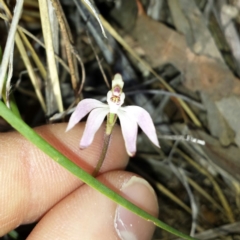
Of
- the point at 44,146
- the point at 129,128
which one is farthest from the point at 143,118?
the point at 44,146

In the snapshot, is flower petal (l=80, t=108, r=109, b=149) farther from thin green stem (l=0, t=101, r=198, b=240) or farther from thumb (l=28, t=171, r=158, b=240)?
thumb (l=28, t=171, r=158, b=240)

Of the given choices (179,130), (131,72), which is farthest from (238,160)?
(131,72)

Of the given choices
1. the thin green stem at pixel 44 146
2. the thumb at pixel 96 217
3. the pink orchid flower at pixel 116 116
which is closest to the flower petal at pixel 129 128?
the pink orchid flower at pixel 116 116

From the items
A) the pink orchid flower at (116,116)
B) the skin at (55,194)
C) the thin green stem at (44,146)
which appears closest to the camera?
the thin green stem at (44,146)

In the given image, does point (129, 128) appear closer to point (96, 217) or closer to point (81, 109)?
point (81, 109)

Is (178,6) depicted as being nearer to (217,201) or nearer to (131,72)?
(131,72)

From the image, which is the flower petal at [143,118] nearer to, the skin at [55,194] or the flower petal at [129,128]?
the flower petal at [129,128]

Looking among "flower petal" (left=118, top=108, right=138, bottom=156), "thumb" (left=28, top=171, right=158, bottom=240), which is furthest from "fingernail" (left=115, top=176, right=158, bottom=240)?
"flower petal" (left=118, top=108, right=138, bottom=156)
